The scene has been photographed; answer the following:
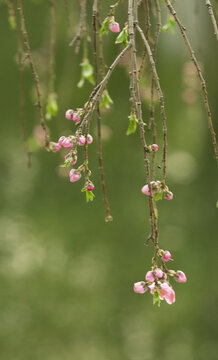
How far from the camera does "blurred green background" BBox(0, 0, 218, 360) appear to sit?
13.5ft

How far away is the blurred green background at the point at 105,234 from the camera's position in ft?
13.5

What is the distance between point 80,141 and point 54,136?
4.37 meters

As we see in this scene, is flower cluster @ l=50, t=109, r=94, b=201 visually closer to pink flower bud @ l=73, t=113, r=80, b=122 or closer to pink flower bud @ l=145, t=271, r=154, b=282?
pink flower bud @ l=73, t=113, r=80, b=122

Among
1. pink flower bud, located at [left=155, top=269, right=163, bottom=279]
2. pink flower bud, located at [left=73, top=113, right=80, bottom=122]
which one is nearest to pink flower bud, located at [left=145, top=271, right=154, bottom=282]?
pink flower bud, located at [left=155, top=269, right=163, bottom=279]

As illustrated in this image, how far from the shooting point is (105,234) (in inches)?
186

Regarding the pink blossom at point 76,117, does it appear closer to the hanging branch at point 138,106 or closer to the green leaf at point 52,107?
the hanging branch at point 138,106

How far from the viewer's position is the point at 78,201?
195 inches

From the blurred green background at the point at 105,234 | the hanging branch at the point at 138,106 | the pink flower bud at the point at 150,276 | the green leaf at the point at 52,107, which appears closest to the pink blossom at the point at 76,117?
the hanging branch at the point at 138,106

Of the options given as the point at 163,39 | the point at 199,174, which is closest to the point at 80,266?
the point at 199,174

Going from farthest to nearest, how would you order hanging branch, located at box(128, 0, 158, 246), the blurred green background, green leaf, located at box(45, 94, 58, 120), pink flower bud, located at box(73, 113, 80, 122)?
the blurred green background, green leaf, located at box(45, 94, 58, 120), pink flower bud, located at box(73, 113, 80, 122), hanging branch, located at box(128, 0, 158, 246)

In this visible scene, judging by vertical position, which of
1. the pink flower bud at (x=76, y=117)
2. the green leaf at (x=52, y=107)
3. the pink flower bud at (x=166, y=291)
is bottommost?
the pink flower bud at (x=166, y=291)

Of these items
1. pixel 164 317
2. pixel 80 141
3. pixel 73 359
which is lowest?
pixel 80 141

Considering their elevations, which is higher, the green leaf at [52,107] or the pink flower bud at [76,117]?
the green leaf at [52,107]

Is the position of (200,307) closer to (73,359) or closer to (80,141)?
(73,359)
